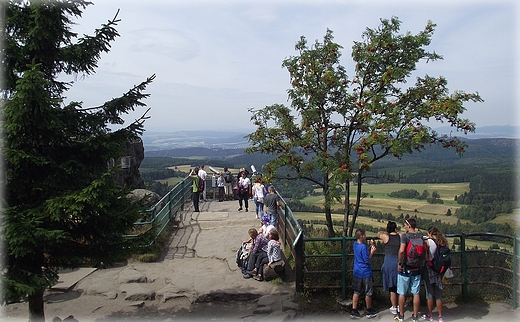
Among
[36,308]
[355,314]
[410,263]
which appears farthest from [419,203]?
[36,308]

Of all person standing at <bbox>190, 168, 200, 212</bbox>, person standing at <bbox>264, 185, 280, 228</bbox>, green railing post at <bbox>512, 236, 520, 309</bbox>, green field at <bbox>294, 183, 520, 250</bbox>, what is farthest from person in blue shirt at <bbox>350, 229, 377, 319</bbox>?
green field at <bbox>294, 183, 520, 250</bbox>

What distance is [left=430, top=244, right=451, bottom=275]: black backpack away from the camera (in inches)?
255

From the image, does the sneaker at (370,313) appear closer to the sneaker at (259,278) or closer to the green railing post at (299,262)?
the green railing post at (299,262)

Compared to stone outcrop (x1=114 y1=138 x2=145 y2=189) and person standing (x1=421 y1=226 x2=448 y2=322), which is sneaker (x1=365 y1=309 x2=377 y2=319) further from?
stone outcrop (x1=114 y1=138 x2=145 y2=189)

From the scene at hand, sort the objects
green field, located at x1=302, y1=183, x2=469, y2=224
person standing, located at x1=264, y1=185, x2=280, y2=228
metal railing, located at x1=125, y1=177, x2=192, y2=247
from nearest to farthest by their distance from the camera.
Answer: metal railing, located at x1=125, y1=177, x2=192, y2=247, person standing, located at x1=264, y1=185, x2=280, y2=228, green field, located at x1=302, y1=183, x2=469, y2=224

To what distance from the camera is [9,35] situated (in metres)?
5.71

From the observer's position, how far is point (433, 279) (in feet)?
21.5

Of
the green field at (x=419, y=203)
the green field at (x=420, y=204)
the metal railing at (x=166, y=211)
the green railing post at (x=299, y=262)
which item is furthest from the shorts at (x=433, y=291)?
the green field at (x=419, y=203)

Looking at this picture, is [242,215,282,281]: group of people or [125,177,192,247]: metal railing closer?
[242,215,282,281]: group of people

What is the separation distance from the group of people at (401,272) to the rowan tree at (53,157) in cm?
369

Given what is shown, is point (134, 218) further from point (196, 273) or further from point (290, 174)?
point (290, 174)

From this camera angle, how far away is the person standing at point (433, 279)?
6531mm

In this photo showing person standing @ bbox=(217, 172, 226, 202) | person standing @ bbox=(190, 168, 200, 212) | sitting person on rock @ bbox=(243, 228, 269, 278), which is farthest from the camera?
person standing @ bbox=(217, 172, 226, 202)

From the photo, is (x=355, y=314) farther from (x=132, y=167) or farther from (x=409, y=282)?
(x=132, y=167)
